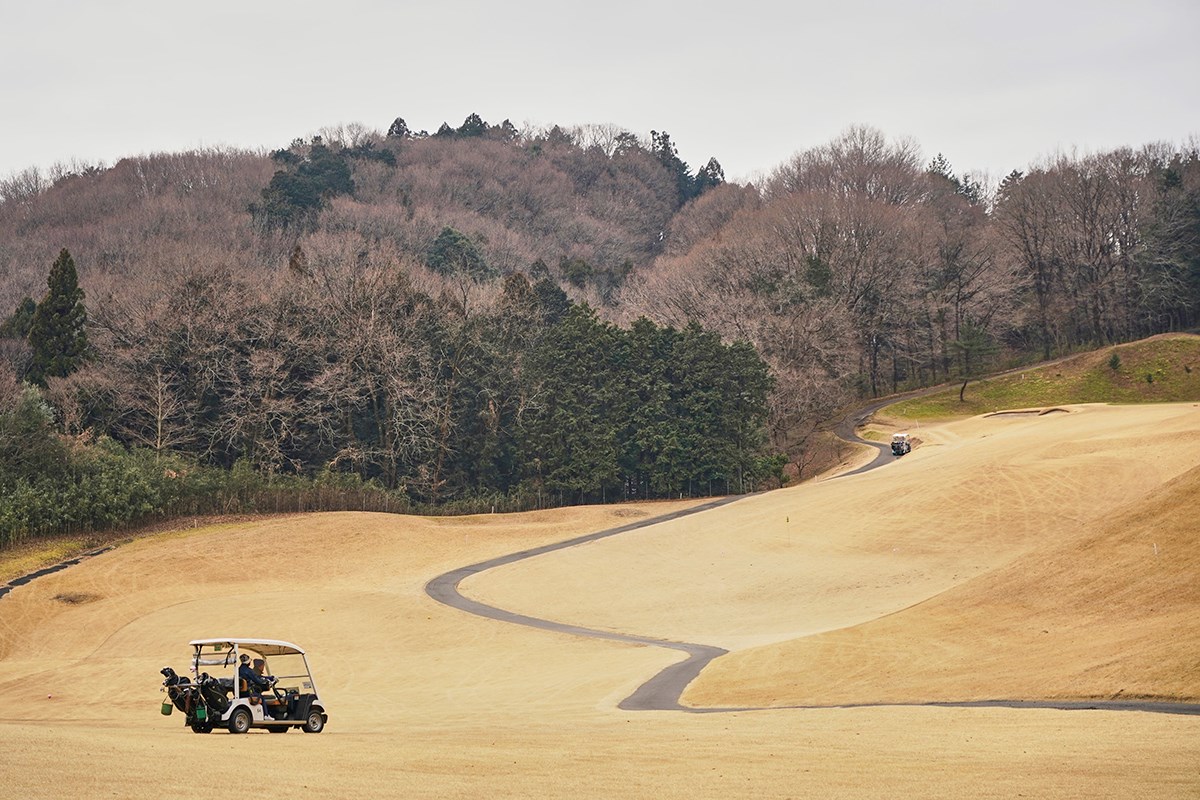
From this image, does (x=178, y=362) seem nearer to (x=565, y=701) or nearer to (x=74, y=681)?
(x=74, y=681)

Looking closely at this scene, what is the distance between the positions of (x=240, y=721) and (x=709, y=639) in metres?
18.9

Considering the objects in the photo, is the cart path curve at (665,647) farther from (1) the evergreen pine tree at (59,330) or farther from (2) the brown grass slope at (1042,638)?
(1) the evergreen pine tree at (59,330)

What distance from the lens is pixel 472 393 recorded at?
72.8m

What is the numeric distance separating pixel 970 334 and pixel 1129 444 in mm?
39183

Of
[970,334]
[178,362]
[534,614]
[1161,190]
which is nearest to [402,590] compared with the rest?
[534,614]

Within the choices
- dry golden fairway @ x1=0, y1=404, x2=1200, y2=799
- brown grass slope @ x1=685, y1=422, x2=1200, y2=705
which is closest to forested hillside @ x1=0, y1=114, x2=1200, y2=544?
dry golden fairway @ x1=0, y1=404, x2=1200, y2=799

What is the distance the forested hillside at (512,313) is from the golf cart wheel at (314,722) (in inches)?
1320

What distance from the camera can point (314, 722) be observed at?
65.8 feet

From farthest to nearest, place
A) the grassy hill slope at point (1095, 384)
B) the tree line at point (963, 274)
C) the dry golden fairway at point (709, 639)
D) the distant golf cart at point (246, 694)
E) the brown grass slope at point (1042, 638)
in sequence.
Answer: the tree line at point (963, 274) < the grassy hill slope at point (1095, 384) < the brown grass slope at point (1042, 638) < the distant golf cart at point (246, 694) < the dry golden fairway at point (709, 639)

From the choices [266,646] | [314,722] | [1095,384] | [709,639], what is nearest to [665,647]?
[709,639]

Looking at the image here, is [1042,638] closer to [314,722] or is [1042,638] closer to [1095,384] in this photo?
[314,722]

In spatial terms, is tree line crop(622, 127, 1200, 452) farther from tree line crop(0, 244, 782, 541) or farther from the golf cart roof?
the golf cart roof

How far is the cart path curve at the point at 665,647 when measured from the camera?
19.9m

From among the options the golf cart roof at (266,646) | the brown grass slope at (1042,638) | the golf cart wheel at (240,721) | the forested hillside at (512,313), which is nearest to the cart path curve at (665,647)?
the brown grass slope at (1042,638)
